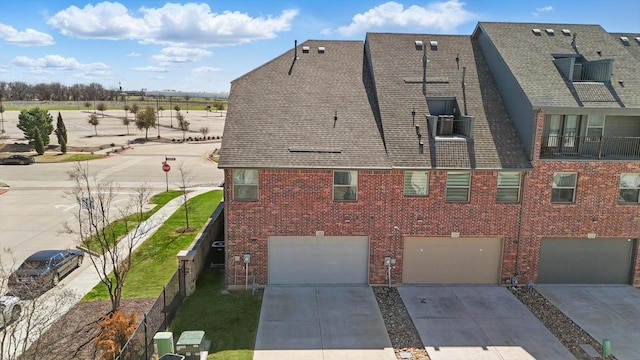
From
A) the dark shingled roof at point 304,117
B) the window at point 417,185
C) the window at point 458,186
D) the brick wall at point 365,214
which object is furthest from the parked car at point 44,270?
the window at point 458,186

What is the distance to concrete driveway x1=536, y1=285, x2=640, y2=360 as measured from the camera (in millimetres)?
12891

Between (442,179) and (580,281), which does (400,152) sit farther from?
(580,281)

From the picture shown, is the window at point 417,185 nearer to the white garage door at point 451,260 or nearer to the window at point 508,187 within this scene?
the white garage door at point 451,260

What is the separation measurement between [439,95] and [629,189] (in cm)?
821

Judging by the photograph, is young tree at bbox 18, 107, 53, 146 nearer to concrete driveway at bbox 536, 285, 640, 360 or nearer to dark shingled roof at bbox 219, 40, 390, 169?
dark shingled roof at bbox 219, 40, 390, 169

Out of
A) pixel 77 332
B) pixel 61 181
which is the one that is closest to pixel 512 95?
pixel 77 332

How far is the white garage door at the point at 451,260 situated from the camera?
54.0ft

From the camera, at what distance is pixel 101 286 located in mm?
16406

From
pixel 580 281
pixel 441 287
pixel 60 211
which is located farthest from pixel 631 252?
pixel 60 211

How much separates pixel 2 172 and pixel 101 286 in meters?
32.0

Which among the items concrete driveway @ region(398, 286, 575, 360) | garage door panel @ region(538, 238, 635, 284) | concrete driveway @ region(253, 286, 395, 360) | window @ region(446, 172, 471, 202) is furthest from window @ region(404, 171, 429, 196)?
garage door panel @ region(538, 238, 635, 284)

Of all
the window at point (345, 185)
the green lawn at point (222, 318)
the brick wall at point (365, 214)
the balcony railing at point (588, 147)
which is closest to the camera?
the green lawn at point (222, 318)

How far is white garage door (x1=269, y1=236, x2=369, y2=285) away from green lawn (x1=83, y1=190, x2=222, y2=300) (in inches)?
182

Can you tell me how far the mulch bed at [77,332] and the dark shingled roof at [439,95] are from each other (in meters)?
10.8
